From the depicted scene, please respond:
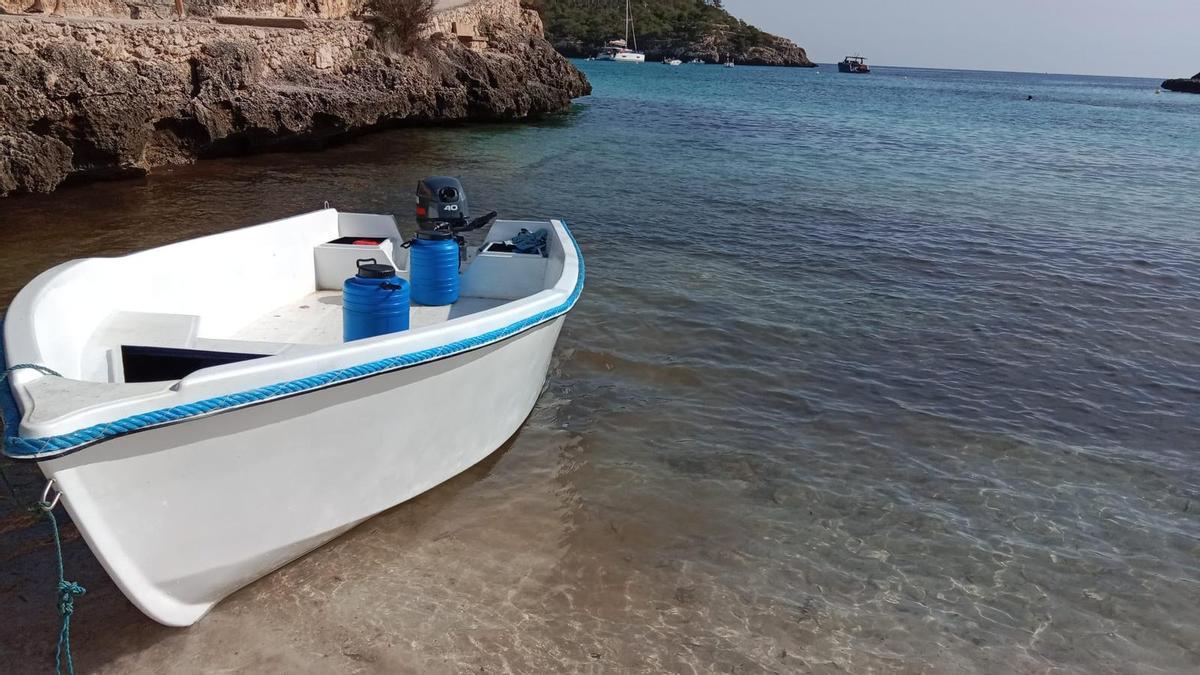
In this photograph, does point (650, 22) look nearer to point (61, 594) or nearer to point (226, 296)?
point (226, 296)

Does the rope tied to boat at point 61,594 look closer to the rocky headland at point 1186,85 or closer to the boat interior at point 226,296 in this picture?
the boat interior at point 226,296

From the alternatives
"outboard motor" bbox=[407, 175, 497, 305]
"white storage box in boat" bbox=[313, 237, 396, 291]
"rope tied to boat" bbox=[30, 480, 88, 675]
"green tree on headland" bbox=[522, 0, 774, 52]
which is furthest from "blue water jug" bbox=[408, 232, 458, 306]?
"green tree on headland" bbox=[522, 0, 774, 52]

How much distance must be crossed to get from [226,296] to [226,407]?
2544mm

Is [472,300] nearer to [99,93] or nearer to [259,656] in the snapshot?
[259,656]

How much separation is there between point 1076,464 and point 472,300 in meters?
4.59

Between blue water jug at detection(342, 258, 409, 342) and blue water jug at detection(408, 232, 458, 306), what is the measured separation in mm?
1093

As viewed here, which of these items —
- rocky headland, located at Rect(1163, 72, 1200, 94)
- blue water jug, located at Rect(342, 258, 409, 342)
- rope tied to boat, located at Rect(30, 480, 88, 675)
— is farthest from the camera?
rocky headland, located at Rect(1163, 72, 1200, 94)

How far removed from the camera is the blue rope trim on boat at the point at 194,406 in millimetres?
2758

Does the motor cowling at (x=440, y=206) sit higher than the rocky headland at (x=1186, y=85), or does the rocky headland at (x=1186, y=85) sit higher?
the rocky headland at (x=1186, y=85)

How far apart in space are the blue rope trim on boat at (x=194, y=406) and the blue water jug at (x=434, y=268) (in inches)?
68.5

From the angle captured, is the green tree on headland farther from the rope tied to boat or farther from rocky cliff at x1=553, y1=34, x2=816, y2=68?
the rope tied to boat

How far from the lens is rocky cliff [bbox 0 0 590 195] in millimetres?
11844

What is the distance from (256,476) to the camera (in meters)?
3.53

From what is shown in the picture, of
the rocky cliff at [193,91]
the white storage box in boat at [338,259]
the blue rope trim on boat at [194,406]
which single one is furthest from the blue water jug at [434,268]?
the rocky cliff at [193,91]
